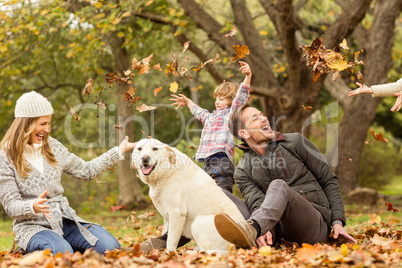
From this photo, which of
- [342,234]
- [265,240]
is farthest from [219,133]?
[342,234]

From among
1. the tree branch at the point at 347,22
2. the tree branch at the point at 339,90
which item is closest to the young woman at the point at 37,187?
the tree branch at the point at 347,22

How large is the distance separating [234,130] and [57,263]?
2446 millimetres

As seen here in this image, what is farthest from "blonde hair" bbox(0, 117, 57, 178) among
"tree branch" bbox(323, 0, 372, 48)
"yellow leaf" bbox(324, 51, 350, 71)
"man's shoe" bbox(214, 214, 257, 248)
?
"tree branch" bbox(323, 0, 372, 48)

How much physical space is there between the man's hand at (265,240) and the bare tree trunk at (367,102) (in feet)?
30.6

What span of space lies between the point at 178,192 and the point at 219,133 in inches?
66.8

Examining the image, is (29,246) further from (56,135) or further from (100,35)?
(56,135)

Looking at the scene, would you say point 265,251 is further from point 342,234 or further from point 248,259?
point 342,234

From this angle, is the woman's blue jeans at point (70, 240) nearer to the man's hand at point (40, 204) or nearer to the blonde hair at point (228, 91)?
the man's hand at point (40, 204)

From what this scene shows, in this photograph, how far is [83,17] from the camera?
10422 millimetres

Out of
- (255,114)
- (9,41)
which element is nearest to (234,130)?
(255,114)

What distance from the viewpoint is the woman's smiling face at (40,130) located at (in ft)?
15.2

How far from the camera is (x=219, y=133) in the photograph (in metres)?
6.14

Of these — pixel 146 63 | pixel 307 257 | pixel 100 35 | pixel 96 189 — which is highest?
pixel 100 35

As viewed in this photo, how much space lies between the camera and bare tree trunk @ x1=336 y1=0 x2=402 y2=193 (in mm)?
12656
